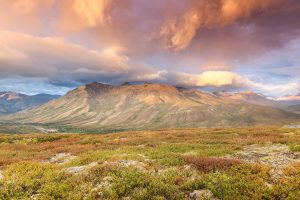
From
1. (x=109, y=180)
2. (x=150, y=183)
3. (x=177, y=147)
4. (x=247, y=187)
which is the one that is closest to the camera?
(x=247, y=187)

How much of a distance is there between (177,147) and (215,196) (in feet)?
45.7

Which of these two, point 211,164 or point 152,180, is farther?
point 211,164

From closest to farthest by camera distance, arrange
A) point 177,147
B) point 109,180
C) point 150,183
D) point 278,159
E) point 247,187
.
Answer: point 247,187 < point 150,183 < point 109,180 < point 278,159 < point 177,147

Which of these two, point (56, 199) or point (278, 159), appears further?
point (278, 159)

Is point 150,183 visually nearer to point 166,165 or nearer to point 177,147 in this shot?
point 166,165

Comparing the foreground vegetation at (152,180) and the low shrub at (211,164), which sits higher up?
the low shrub at (211,164)

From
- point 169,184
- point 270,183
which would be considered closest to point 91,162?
point 169,184

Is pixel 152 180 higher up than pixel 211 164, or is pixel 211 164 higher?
pixel 211 164

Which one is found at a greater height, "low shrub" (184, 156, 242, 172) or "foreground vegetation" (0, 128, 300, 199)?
"low shrub" (184, 156, 242, 172)

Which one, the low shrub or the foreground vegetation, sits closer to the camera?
the foreground vegetation

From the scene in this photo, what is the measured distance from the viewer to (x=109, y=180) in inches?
574

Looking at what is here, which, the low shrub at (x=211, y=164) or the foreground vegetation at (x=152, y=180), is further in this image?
the low shrub at (x=211, y=164)

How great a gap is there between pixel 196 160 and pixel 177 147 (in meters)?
8.89

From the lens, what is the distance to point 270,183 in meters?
Result: 13.6
